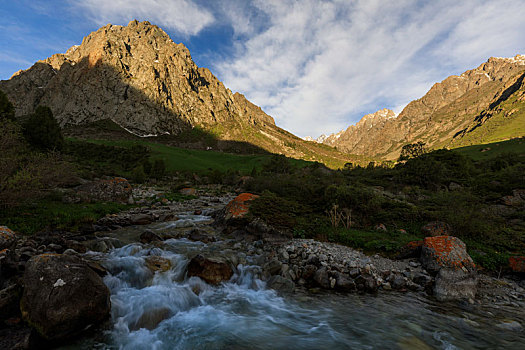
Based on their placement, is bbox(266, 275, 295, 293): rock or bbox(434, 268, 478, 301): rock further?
bbox(266, 275, 295, 293): rock

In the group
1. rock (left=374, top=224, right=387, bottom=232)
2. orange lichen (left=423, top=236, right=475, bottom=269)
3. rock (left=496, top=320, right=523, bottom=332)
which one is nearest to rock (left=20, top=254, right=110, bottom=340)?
rock (left=496, top=320, right=523, bottom=332)

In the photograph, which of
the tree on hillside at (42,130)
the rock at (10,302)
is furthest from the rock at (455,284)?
the tree on hillside at (42,130)

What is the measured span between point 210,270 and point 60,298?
5.53 meters

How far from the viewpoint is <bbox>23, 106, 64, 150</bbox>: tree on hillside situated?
45062 millimetres

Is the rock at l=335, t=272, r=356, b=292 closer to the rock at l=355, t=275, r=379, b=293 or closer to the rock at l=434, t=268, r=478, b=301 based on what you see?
the rock at l=355, t=275, r=379, b=293

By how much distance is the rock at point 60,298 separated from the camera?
595cm

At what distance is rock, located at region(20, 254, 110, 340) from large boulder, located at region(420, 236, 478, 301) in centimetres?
1294

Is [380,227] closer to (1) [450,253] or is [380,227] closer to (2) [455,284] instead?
(1) [450,253]

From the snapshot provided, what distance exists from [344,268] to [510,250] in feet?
32.8

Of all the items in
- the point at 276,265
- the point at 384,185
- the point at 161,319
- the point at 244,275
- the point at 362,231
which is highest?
the point at 384,185

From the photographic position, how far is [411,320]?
7.85 m

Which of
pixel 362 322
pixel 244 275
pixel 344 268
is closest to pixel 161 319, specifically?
pixel 244 275

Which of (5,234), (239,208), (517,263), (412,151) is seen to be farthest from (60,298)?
(412,151)

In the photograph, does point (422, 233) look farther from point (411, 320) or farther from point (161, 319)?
point (161, 319)
